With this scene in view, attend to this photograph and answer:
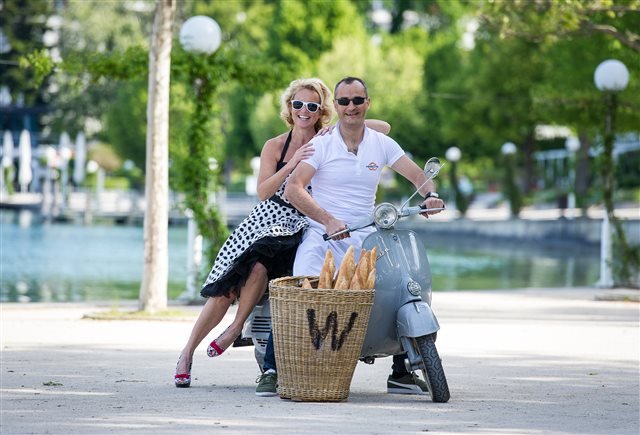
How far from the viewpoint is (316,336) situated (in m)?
6.68

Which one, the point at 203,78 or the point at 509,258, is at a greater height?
the point at 203,78

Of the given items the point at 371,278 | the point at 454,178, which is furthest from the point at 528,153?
the point at 371,278

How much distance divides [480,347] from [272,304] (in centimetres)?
389

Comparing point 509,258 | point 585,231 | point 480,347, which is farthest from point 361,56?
point 480,347

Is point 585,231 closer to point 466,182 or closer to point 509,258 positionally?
point 509,258

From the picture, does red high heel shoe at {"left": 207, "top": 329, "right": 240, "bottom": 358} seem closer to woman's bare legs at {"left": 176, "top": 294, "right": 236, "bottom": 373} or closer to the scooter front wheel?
woman's bare legs at {"left": 176, "top": 294, "right": 236, "bottom": 373}

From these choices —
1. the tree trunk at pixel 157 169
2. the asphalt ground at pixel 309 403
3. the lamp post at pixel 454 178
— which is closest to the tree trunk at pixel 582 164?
the lamp post at pixel 454 178

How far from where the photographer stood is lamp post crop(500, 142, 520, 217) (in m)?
42.6

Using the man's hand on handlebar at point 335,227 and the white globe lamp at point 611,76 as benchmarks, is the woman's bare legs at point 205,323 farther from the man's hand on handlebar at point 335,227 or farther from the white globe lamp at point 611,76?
the white globe lamp at point 611,76

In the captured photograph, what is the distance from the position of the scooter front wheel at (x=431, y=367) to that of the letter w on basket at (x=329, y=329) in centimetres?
41

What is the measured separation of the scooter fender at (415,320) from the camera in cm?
679

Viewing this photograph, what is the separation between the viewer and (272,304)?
6750 mm

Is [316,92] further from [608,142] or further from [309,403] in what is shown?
[608,142]

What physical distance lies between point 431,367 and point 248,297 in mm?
1110
